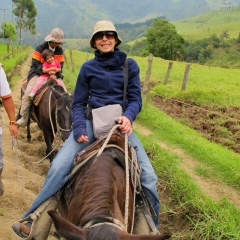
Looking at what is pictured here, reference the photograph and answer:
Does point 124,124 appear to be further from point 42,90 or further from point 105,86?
point 42,90

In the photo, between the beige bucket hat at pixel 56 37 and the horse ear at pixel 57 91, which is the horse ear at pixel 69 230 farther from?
the beige bucket hat at pixel 56 37

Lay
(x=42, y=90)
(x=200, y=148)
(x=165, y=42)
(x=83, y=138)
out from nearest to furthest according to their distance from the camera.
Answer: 1. (x=83, y=138)
2. (x=42, y=90)
3. (x=200, y=148)
4. (x=165, y=42)

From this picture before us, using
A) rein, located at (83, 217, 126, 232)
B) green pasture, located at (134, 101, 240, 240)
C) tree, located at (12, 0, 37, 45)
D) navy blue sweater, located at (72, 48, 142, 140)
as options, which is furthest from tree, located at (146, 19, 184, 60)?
rein, located at (83, 217, 126, 232)

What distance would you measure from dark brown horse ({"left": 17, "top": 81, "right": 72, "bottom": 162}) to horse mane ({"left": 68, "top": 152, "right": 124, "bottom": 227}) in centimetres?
259

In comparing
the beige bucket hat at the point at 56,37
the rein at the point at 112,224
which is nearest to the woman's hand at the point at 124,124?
the rein at the point at 112,224

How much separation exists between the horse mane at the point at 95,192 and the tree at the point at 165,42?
51.5 meters

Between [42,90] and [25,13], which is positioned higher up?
[25,13]

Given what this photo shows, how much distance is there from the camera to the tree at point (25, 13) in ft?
240

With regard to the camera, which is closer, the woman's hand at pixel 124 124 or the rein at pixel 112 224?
the rein at pixel 112 224

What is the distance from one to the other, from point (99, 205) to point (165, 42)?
52571 millimetres

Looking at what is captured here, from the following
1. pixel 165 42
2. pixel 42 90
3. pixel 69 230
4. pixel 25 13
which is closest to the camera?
pixel 69 230

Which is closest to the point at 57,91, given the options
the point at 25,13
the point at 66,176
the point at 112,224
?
the point at 66,176

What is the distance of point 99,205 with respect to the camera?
1.97 metres

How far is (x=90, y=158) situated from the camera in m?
2.63
